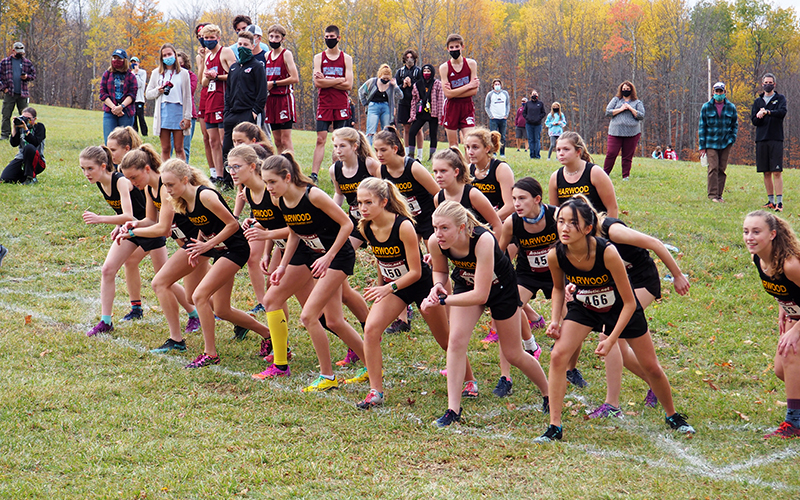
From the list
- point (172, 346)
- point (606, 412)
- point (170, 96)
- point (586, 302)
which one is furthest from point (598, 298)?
point (170, 96)

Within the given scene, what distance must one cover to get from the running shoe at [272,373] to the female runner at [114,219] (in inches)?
82.6

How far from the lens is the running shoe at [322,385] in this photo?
5.65 metres

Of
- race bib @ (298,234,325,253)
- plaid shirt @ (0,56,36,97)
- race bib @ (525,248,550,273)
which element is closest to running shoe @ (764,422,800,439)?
race bib @ (525,248,550,273)

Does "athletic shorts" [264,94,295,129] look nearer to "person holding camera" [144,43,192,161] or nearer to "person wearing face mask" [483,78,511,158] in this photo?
"person holding camera" [144,43,192,161]

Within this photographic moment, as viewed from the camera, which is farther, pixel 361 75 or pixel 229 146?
pixel 361 75

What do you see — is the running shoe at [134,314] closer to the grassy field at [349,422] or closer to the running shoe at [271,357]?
the grassy field at [349,422]

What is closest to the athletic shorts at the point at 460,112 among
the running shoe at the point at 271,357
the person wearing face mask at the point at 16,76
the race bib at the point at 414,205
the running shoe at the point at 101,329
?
the race bib at the point at 414,205

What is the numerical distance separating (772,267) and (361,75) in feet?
164

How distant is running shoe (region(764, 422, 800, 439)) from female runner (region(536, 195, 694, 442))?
584 mm

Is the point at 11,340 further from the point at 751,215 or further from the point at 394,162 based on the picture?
the point at 751,215

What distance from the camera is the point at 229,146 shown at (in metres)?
9.96

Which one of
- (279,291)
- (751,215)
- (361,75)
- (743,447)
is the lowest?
(743,447)

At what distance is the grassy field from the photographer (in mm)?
3998

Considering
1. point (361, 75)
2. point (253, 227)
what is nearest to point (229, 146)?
point (253, 227)
